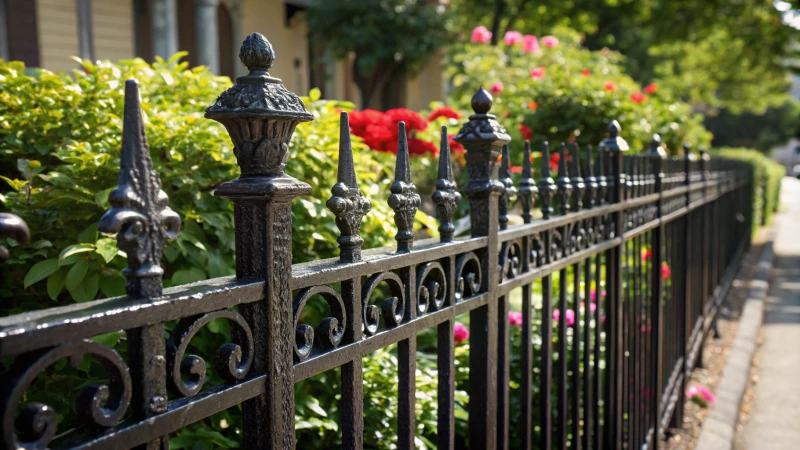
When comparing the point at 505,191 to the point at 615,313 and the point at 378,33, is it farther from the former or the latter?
the point at 378,33

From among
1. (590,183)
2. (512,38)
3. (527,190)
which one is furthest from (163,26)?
(527,190)

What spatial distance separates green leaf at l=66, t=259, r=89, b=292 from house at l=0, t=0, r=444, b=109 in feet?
24.4

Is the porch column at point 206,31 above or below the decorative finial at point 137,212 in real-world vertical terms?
above

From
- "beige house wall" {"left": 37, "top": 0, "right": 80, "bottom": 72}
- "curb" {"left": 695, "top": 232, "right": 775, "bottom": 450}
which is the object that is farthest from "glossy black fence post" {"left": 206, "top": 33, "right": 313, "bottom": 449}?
"beige house wall" {"left": 37, "top": 0, "right": 80, "bottom": 72}

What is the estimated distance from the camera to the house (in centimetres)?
852

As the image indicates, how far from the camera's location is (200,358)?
1027 mm

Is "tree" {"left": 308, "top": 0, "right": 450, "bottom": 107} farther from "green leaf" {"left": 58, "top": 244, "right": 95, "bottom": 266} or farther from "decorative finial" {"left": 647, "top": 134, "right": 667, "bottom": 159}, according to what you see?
"green leaf" {"left": 58, "top": 244, "right": 95, "bottom": 266}

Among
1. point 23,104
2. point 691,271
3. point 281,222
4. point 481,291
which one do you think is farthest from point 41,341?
point 691,271

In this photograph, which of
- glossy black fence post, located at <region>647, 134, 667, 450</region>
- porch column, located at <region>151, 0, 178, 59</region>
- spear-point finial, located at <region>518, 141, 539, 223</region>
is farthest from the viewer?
porch column, located at <region>151, 0, 178, 59</region>

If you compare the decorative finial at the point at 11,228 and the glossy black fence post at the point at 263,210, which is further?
the glossy black fence post at the point at 263,210

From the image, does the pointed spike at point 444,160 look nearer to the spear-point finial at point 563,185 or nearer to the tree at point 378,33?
the spear-point finial at point 563,185

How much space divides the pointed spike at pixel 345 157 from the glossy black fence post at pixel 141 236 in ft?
1.40

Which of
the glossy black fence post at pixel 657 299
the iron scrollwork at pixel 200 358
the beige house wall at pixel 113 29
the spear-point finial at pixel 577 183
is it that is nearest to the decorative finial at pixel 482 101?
the spear-point finial at pixel 577 183

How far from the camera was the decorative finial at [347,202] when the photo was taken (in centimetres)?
133
